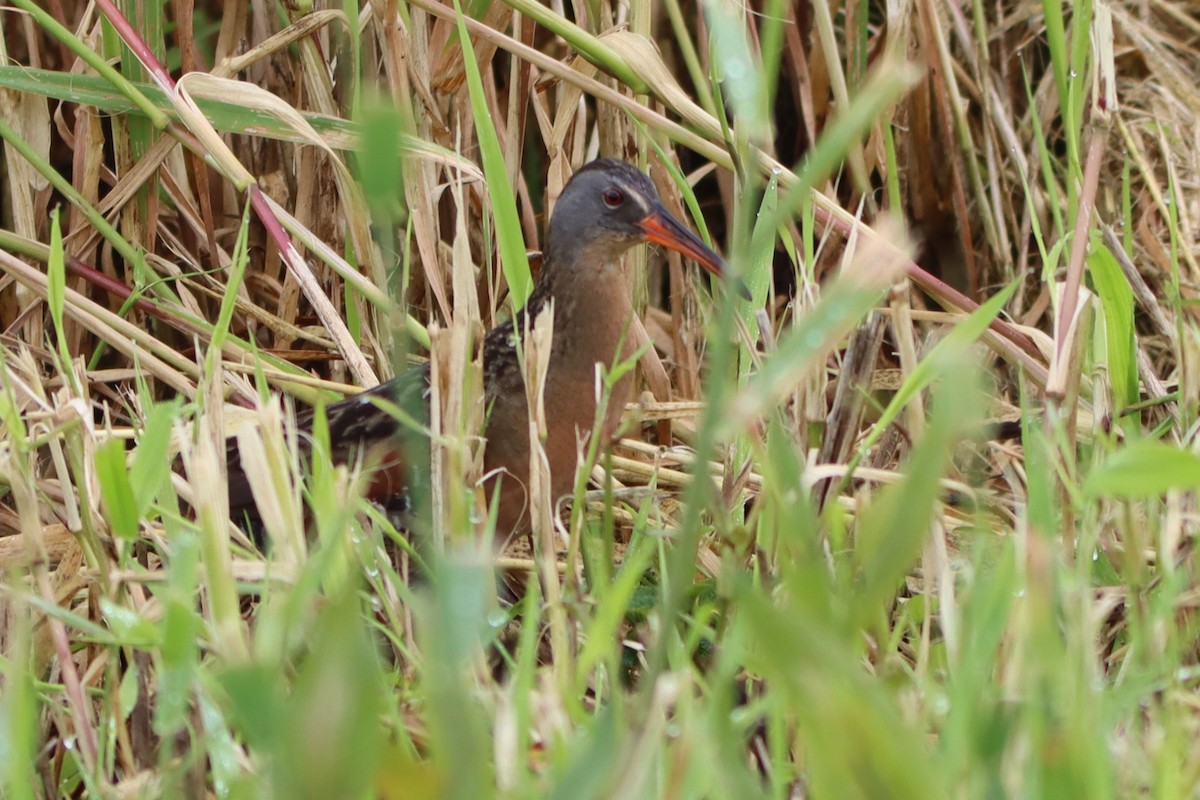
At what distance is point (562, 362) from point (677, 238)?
0.31 m

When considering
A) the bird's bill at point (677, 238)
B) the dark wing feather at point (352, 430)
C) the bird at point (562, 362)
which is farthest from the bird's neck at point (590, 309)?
the dark wing feather at point (352, 430)

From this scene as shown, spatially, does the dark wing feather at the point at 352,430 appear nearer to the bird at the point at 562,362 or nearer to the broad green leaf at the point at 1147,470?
the bird at the point at 562,362

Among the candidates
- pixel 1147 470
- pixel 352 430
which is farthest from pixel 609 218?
pixel 1147 470

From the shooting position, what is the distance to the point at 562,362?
8.70 ft

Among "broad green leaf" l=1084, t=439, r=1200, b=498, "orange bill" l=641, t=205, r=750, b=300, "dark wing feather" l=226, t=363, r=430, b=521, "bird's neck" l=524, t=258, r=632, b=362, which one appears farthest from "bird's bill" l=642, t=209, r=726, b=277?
"broad green leaf" l=1084, t=439, r=1200, b=498

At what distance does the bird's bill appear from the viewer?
263cm

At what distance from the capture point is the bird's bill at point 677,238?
2.63m

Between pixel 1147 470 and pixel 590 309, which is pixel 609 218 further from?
pixel 1147 470

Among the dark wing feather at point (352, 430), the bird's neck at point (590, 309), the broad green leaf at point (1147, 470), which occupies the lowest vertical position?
the dark wing feather at point (352, 430)

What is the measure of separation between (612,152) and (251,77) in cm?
78

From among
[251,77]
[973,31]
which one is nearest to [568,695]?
[251,77]

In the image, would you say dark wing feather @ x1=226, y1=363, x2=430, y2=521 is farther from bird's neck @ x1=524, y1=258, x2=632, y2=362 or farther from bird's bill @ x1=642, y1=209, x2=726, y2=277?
bird's bill @ x1=642, y1=209, x2=726, y2=277

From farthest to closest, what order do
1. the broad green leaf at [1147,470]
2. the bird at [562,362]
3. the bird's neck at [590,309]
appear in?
1. the bird's neck at [590,309]
2. the bird at [562,362]
3. the broad green leaf at [1147,470]

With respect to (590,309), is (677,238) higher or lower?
higher
